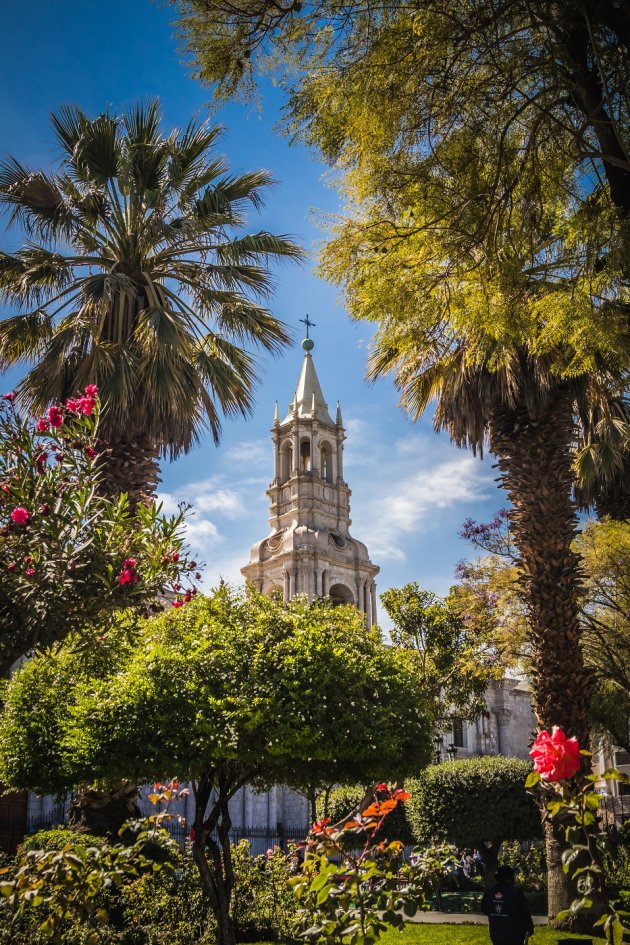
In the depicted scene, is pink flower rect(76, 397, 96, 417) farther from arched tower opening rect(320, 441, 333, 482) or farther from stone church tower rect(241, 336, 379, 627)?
arched tower opening rect(320, 441, 333, 482)

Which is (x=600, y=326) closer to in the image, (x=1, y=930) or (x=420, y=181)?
(x=420, y=181)

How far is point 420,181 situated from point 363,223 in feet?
1.93

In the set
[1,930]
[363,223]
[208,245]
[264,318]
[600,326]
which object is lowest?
[1,930]

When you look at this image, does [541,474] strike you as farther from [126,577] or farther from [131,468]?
[126,577]

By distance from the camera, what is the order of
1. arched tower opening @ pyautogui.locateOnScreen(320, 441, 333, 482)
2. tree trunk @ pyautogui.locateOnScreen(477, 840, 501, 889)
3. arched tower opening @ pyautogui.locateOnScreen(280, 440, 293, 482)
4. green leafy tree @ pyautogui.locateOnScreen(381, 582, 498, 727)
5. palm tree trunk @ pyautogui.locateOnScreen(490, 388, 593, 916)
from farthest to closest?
1. arched tower opening @ pyautogui.locateOnScreen(320, 441, 333, 482)
2. arched tower opening @ pyautogui.locateOnScreen(280, 440, 293, 482)
3. green leafy tree @ pyautogui.locateOnScreen(381, 582, 498, 727)
4. tree trunk @ pyautogui.locateOnScreen(477, 840, 501, 889)
5. palm tree trunk @ pyautogui.locateOnScreen(490, 388, 593, 916)

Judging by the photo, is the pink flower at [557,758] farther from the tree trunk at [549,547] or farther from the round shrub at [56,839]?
the tree trunk at [549,547]

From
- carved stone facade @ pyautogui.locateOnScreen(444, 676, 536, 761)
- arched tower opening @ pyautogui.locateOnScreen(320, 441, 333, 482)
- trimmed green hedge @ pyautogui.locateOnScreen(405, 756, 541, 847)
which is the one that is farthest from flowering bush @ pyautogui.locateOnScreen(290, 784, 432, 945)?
carved stone facade @ pyautogui.locateOnScreen(444, 676, 536, 761)

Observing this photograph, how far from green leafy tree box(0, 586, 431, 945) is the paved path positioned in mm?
7317

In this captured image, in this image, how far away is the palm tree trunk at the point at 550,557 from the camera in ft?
36.3

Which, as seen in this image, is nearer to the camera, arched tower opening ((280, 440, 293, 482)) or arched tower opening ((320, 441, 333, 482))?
arched tower opening ((280, 440, 293, 482))

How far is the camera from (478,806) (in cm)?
1861

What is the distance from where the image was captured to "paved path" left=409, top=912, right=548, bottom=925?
1538 centimetres

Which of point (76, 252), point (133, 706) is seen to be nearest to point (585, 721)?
point (133, 706)

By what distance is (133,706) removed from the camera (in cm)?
931
